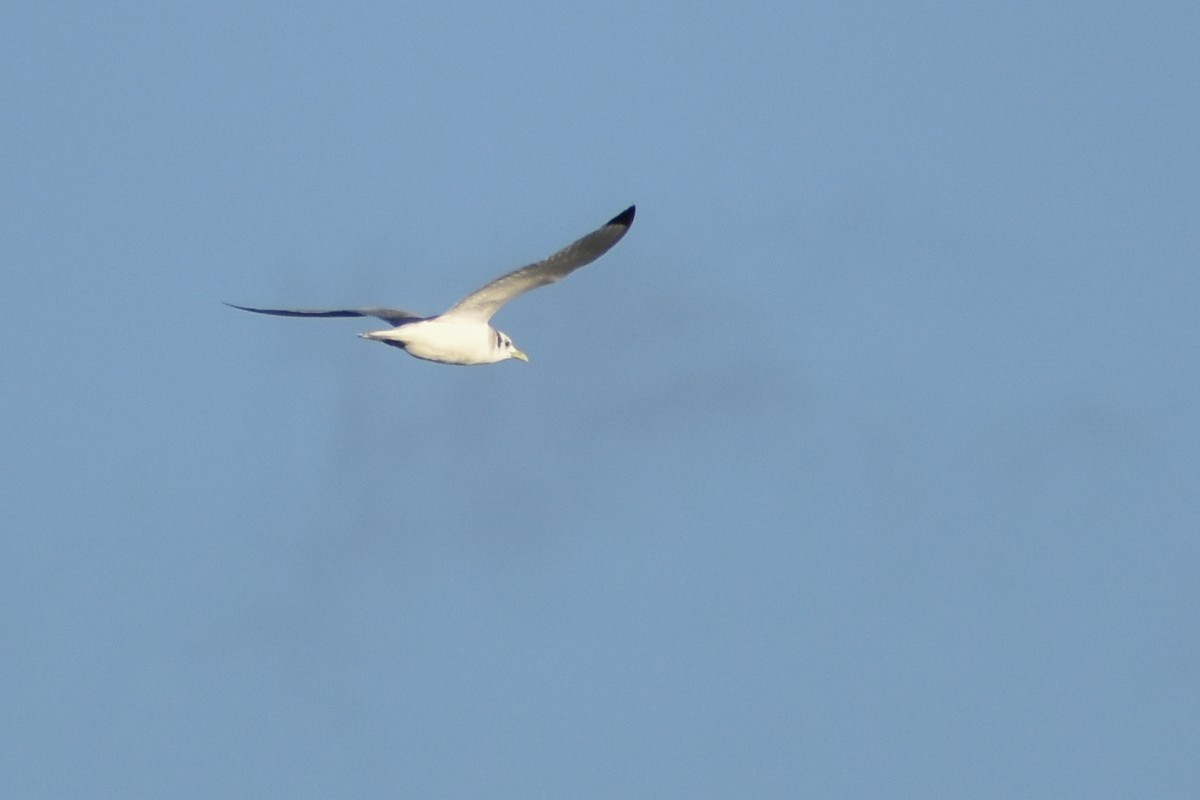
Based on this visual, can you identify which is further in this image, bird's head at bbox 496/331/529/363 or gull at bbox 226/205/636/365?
bird's head at bbox 496/331/529/363

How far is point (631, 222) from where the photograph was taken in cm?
2764

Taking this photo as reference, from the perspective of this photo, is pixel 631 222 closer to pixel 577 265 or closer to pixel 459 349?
pixel 577 265

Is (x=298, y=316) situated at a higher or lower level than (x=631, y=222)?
lower

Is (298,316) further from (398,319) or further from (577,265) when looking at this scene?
(577,265)

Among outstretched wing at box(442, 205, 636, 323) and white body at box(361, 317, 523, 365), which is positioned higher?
outstretched wing at box(442, 205, 636, 323)

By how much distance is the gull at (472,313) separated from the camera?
27.3 meters

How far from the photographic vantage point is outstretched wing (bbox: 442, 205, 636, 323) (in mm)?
27375

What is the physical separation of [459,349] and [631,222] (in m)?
3.37

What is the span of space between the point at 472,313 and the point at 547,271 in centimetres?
177

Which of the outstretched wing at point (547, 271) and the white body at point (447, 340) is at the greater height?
the outstretched wing at point (547, 271)

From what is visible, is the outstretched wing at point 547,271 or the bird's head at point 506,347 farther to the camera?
the bird's head at point 506,347

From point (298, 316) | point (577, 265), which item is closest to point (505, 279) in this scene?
point (577, 265)

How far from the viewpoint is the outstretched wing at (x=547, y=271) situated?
27.4m

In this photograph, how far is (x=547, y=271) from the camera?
27.8 meters
